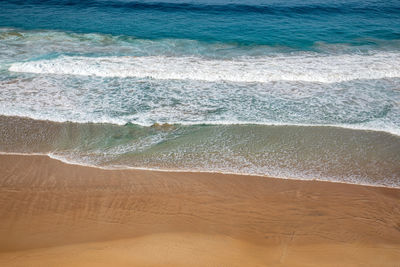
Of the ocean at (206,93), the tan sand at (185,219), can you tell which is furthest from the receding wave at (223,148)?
the tan sand at (185,219)

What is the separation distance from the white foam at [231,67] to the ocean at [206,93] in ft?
0.20

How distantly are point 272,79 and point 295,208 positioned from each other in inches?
224

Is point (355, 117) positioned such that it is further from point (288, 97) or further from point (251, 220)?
point (251, 220)

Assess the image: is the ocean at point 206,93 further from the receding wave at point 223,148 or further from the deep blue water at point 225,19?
the deep blue water at point 225,19

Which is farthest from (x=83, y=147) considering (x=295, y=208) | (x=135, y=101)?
(x=295, y=208)

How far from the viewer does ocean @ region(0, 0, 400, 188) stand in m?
6.23

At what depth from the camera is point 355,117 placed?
7.65m

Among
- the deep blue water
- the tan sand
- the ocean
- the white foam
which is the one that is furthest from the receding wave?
the deep blue water

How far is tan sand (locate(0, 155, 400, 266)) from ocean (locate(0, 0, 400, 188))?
0.46 metres

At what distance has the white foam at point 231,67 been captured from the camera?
994 cm

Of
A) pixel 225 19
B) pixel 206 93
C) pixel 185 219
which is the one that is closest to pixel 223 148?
pixel 185 219

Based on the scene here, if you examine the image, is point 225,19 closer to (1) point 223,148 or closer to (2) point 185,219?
A: (1) point 223,148

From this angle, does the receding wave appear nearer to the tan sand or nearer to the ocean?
the ocean

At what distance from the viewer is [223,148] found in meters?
6.42
